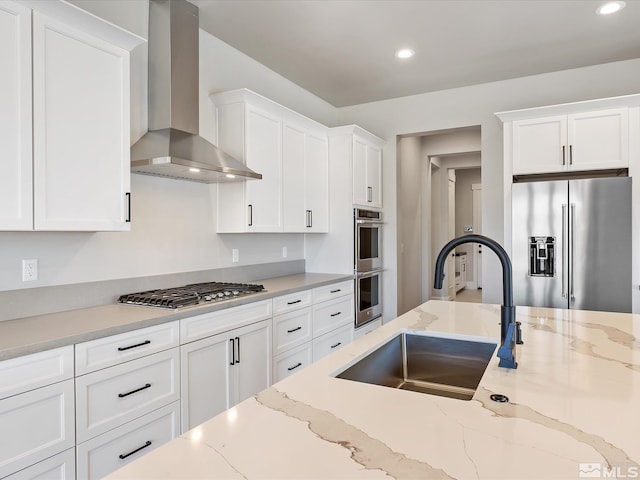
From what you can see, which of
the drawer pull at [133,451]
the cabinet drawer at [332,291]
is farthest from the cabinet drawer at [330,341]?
the drawer pull at [133,451]

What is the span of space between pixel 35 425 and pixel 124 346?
1.40 feet

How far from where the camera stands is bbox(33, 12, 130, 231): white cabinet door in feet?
6.11

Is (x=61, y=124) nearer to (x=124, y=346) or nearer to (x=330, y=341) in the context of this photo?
(x=124, y=346)

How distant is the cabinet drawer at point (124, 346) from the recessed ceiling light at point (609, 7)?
3.35 meters

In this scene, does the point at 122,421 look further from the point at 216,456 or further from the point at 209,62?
the point at 209,62

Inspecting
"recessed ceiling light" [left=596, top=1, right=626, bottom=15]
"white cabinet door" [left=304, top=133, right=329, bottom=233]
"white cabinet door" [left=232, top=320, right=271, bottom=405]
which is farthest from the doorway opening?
"white cabinet door" [left=232, top=320, right=271, bottom=405]

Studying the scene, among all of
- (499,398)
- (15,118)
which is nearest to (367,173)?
(15,118)

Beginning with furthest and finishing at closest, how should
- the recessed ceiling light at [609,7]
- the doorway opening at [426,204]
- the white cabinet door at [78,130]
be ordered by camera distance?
1. the doorway opening at [426,204]
2. the recessed ceiling light at [609,7]
3. the white cabinet door at [78,130]

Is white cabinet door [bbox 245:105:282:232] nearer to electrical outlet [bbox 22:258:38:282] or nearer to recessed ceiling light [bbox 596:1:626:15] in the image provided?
electrical outlet [bbox 22:258:38:282]

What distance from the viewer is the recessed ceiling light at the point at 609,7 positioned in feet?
9.39

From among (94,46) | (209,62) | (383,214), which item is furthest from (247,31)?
(383,214)

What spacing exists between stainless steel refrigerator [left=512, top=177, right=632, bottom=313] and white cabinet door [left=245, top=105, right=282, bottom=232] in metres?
1.95

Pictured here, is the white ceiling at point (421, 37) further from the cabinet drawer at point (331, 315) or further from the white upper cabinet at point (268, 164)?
the cabinet drawer at point (331, 315)

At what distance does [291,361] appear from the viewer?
3.18 metres
